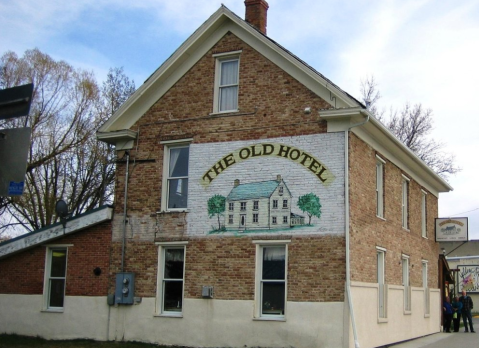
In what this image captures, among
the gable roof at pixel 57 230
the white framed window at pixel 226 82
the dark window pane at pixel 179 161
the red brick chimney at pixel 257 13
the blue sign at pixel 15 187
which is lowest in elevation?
the blue sign at pixel 15 187

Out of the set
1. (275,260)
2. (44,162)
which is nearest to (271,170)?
(275,260)

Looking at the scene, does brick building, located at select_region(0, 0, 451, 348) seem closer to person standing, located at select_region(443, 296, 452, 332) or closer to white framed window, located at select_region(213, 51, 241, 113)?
white framed window, located at select_region(213, 51, 241, 113)

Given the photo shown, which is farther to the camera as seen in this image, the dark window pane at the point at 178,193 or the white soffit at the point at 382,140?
the dark window pane at the point at 178,193

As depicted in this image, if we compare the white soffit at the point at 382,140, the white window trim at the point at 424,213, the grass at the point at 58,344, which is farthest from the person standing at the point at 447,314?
the grass at the point at 58,344

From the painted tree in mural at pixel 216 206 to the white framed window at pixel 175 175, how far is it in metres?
0.93

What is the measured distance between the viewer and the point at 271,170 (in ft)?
57.8

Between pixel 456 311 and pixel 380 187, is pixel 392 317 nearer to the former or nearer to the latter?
pixel 380 187

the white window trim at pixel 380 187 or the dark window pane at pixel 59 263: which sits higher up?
the white window trim at pixel 380 187

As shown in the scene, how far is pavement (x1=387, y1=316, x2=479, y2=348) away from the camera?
2028 centimetres

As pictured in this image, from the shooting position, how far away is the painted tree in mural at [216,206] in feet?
59.3

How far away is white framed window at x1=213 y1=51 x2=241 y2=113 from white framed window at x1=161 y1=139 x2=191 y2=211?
1.45 meters

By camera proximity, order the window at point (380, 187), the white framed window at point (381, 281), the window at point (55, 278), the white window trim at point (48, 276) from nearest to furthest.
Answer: the white framed window at point (381, 281)
the window at point (380, 187)
the white window trim at point (48, 276)
the window at point (55, 278)

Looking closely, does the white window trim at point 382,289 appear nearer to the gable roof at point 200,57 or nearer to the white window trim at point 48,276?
the gable roof at point 200,57

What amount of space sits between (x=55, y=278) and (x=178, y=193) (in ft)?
15.3
